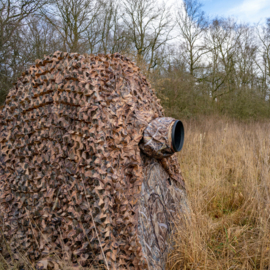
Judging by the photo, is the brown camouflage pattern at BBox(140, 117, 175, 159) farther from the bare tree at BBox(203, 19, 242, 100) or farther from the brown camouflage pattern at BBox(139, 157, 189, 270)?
the bare tree at BBox(203, 19, 242, 100)

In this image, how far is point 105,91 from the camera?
5.75 ft

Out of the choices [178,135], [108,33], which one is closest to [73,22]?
[108,33]

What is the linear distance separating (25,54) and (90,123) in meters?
6.96

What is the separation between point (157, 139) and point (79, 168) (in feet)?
2.04

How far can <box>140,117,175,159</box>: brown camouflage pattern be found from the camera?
5.70ft

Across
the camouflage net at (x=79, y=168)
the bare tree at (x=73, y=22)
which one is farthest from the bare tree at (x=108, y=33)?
the camouflage net at (x=79, y=168)

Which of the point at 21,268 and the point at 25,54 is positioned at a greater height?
the point at 25,54

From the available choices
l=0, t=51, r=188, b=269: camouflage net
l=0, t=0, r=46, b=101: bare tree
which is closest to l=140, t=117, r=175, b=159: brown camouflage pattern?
l=0, t=51, r=188, b=269: camouflage net

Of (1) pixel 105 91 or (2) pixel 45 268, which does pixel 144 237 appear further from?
(1) pixel 105 91

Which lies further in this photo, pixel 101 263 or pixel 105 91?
pixel 105 91

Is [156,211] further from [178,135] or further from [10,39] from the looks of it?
[10,39]

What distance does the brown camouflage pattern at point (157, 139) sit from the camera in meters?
1.74

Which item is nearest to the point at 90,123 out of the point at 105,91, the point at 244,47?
the point at 105,91

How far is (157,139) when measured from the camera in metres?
A: 1.73
